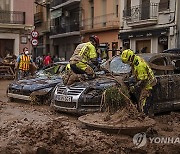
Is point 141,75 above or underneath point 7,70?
above

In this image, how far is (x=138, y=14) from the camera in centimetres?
2550

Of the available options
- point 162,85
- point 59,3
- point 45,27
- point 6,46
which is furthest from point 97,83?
point 45,27

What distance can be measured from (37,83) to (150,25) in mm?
15682

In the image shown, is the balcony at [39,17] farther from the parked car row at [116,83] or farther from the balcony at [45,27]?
the parked car row at [116,83]

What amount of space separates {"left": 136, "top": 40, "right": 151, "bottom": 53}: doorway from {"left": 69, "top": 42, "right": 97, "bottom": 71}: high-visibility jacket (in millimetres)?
16284

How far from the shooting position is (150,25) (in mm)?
24750

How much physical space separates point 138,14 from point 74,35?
11637 mm

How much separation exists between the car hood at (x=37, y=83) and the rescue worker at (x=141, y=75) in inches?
122

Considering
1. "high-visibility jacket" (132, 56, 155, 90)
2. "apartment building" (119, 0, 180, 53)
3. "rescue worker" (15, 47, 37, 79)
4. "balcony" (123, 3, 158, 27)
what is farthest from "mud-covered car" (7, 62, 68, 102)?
"balcony" (123, 3, 158, 27)

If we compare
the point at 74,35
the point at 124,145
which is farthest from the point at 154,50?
the point at 124,145

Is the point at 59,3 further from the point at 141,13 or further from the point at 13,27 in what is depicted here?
the point at 141,13

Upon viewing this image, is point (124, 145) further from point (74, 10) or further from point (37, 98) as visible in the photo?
point (74, 10)

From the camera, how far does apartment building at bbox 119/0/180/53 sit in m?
22.8

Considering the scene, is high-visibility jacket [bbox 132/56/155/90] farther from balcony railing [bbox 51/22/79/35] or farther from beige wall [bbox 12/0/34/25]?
balcony railing [bbox 51/22/79/35]
